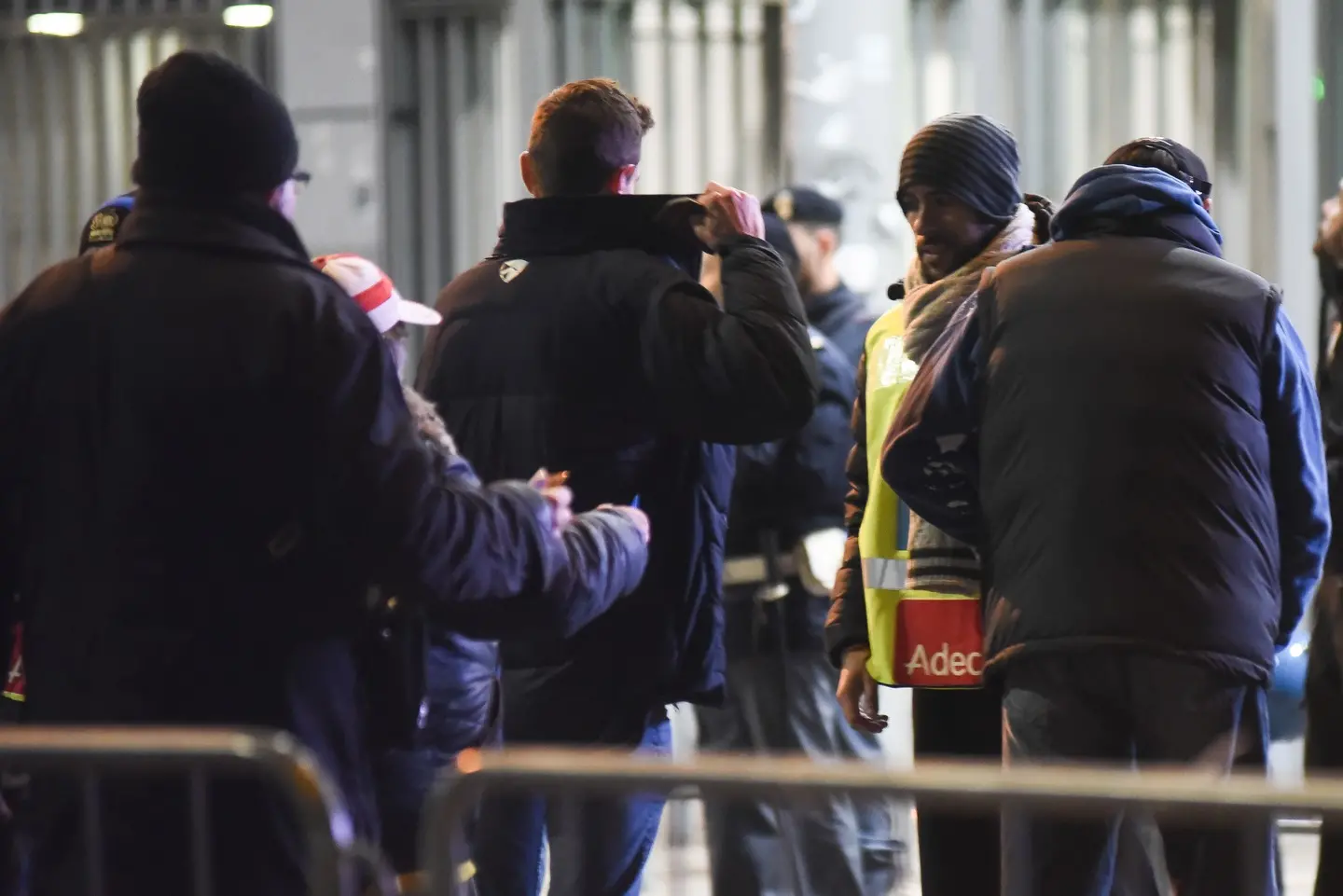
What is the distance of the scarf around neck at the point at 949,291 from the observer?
4.18 m

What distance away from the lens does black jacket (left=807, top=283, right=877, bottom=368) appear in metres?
6.56

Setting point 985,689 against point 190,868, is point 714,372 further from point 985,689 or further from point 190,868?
point 190,868

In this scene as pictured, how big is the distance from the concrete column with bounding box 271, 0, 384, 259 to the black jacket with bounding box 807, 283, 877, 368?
7.15 feet

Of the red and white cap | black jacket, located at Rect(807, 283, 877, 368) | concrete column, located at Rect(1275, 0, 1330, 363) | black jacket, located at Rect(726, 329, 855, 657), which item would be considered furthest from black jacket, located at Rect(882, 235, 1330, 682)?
concrete column, located at Rect(1275, 0, 1330, 363)

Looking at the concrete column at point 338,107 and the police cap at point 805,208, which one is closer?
the police cap at point 805,208

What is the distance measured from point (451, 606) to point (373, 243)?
495 centimetres

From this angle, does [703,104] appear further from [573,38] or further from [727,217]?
[727,217]

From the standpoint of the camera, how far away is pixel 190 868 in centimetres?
300

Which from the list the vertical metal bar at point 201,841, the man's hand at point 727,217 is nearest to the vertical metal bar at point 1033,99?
the man's hand at point 727,217

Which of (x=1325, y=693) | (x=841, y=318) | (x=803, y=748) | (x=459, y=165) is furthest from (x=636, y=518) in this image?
(x=459, y=165)

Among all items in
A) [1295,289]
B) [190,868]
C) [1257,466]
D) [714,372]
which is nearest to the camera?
[190,868]

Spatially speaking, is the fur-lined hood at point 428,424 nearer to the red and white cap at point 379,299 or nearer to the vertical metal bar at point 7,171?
the red and white cap at point 379,299

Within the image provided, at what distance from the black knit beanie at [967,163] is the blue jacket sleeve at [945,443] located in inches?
10.4

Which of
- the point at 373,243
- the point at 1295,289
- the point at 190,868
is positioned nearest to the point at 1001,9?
the point at 1295,289
